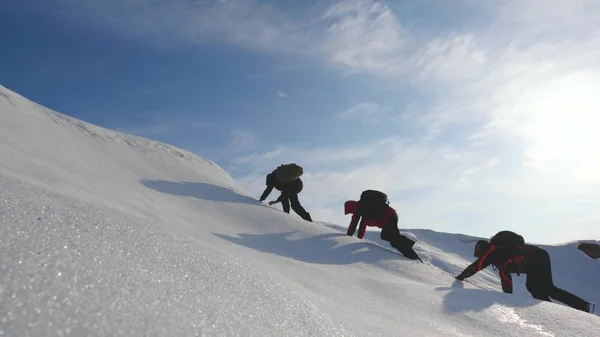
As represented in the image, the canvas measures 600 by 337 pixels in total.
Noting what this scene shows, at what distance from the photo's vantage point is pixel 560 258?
14852 millimetres

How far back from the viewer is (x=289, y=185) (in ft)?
26.8

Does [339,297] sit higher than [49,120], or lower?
lower

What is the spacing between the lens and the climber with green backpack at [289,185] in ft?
26.8

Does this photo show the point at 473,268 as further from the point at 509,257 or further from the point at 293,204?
the point at 293,204

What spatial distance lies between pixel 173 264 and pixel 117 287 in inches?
17.5

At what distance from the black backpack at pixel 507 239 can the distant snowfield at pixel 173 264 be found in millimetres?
1434

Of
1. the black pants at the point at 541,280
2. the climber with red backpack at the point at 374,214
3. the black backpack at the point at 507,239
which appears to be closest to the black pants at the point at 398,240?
the climber with red backpack at the point at 374,214

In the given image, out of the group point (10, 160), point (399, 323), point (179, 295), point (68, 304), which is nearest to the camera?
point (68, 304)

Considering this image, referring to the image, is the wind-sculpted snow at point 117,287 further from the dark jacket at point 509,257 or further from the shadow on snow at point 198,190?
the dark jacket at point 509,257

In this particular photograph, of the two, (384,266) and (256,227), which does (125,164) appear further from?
(384,266)

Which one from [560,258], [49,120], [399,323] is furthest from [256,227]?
[560,258]

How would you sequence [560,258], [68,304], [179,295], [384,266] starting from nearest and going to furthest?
1. [68,304]
2. [179,295]
3. [384,266]
4. [560,258]

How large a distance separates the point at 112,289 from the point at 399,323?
184 centimetres

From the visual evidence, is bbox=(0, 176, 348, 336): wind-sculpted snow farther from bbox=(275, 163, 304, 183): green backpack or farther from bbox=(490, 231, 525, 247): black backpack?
bbox=(275, 163, 304, 183): green backpack
